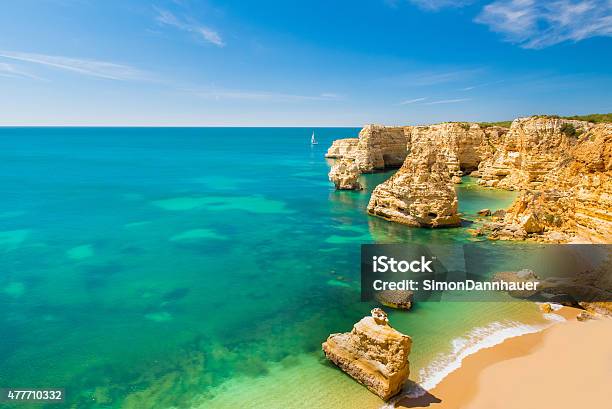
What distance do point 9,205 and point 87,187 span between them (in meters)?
13.7

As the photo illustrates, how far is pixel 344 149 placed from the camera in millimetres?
91062

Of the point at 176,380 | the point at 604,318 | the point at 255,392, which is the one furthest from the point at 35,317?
the point at 604,318

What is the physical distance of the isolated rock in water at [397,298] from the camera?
62.6ft

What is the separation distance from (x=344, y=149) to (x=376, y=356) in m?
80.7

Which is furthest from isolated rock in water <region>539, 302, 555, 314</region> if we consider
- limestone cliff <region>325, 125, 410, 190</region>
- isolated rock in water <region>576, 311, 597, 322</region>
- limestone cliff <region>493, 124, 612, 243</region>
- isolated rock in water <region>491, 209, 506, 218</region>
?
limestone cliff <region>325, 125, 410, 190</region>

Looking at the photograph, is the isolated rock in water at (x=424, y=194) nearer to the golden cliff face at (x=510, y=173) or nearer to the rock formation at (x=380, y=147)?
the golden cliff face at (x=510, y=173)

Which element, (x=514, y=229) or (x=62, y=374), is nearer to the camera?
(x=62, y=374)

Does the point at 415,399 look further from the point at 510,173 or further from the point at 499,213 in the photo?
the point at 510,173

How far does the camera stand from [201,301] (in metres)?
20.7

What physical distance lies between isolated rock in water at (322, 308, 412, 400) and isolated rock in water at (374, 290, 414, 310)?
5.75 meters

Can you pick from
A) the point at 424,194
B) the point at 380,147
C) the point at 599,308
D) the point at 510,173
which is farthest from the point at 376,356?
the point at 380,147

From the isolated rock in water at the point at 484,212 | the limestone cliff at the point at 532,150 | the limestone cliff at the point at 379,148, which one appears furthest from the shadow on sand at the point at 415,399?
the limestone cliff at the point at 379,148

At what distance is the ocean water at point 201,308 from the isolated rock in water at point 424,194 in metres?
1.30

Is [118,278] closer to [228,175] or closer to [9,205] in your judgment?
[9,205]
